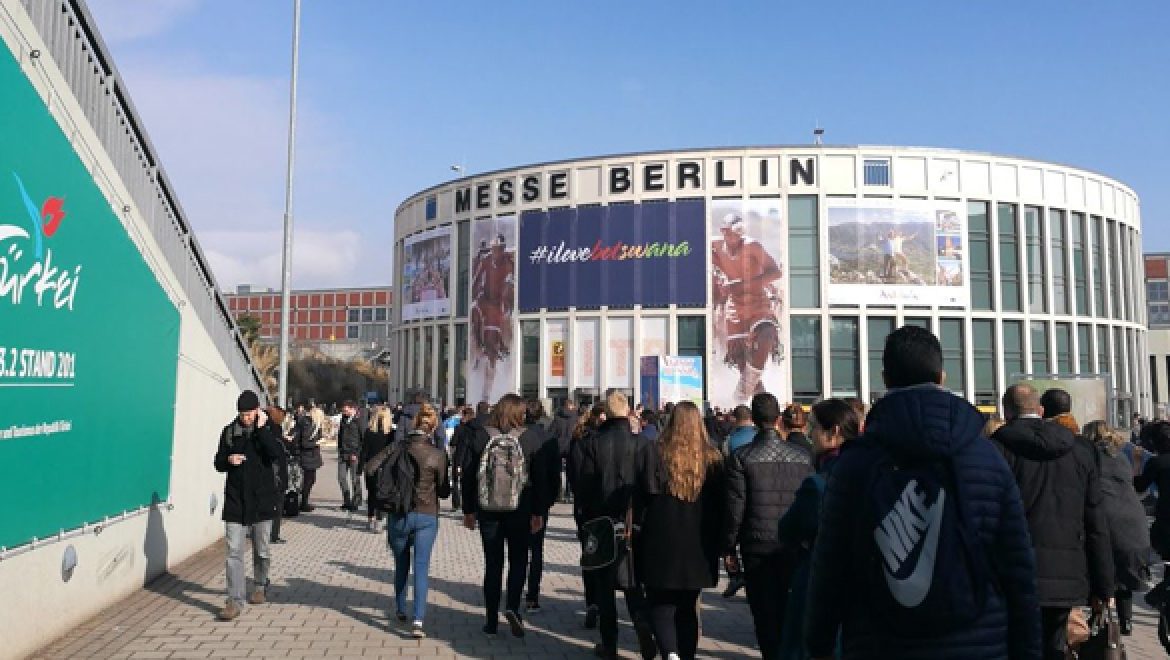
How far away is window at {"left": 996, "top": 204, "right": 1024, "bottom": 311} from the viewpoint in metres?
39.4

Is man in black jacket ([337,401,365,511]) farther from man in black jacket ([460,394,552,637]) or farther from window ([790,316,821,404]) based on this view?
window ([790,316,821,404])

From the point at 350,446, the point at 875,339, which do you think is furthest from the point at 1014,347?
the point at 350,446

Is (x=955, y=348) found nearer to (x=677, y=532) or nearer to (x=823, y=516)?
(x=677, y=532)

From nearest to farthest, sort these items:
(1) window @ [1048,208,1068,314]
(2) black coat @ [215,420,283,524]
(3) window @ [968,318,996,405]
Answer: (2) black coat @ [215,420,283,524] → (3) window @ [968,318,996,405] → (1) window @ [1048,208,1068,314]

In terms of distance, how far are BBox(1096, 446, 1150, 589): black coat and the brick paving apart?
1100 millimetres

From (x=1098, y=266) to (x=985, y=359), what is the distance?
30.9 ft

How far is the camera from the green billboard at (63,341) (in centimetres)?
572

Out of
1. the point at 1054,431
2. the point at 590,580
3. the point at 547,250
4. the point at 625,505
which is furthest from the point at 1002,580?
the point at 547,250

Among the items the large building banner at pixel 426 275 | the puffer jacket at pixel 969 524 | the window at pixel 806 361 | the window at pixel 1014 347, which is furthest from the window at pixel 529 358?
the puffer jacket at pixel 969 524

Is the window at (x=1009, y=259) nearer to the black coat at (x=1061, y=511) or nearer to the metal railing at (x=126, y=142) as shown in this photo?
the metal railing at (x=126, y=142)

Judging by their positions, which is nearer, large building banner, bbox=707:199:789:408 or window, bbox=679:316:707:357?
large building banner, bbox=707:199:789:408

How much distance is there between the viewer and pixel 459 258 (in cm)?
4647

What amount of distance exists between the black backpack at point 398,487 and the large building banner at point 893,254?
3300 cm

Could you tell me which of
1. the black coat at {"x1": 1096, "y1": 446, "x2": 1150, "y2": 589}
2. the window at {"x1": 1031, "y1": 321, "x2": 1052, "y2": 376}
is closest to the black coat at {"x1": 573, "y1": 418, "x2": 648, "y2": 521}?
the black coat at {"x1": 1096, "y1": 446, "x2": 1150, "y2": 589}
